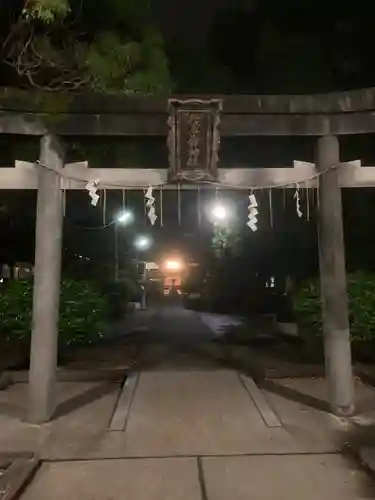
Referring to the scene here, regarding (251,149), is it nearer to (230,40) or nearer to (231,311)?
(230,40)

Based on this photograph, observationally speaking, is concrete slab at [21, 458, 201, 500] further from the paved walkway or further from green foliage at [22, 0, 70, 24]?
green foliage at [22, 0, 70, 24]

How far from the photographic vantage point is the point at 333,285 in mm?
7754

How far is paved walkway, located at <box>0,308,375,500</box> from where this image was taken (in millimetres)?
5129

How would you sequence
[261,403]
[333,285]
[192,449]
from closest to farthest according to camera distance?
[192,449] < [333,285] < [261,403]

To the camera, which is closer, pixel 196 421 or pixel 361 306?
pixel 196 421

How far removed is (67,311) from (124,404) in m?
3.69

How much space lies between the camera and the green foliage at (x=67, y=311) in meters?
11.0

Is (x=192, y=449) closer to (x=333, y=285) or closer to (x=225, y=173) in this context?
(x=333, y=285)

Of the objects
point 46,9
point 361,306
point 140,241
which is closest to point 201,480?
point 361,306

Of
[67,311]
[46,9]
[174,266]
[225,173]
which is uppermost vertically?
[46,9]

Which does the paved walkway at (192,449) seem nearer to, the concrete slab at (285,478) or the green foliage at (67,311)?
the concrete slab at (285,478)

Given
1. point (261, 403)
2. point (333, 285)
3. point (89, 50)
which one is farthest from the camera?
point (89, 50)

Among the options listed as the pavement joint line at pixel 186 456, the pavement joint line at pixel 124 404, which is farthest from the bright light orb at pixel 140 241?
the pavement joint line at pixel 186 456

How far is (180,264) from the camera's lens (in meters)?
65.2
